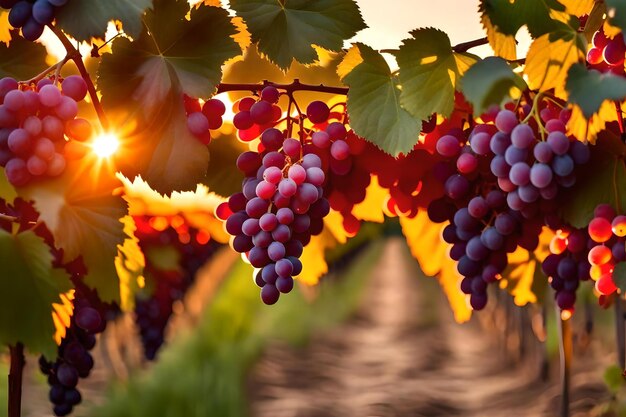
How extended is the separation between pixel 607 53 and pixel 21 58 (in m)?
0.97

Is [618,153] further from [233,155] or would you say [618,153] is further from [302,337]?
[302,337]

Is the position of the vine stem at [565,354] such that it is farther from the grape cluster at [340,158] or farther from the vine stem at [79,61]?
the vine stem at [79,61]

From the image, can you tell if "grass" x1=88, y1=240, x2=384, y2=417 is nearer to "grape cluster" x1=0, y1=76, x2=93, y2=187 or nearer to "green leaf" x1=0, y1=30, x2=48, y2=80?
"green leaf" x1=0, y1=30, x2=48, y2=80

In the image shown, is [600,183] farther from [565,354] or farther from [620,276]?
[565,354]

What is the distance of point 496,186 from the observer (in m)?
1.29

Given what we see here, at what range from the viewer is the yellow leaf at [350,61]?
1.28m

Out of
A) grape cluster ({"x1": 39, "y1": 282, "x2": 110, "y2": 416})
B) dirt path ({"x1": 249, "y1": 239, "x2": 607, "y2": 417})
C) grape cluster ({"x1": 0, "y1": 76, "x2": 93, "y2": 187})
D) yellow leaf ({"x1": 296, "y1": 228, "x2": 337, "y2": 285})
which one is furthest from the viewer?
dirt path ({"x1": 249, "y1": 239, "x2": 607, "y2": 417})

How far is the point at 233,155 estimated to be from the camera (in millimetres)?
1479

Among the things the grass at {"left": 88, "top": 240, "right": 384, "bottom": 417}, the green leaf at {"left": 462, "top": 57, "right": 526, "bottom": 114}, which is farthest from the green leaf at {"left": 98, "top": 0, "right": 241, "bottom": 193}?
the grass at {"left": 88, "top": 240, "right": 384, "bottom": 417}

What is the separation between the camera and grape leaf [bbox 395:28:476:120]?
1.22 meters

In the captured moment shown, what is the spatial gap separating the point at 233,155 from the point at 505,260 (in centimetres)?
53

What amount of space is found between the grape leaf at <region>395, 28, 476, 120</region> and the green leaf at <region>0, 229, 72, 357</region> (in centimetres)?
61

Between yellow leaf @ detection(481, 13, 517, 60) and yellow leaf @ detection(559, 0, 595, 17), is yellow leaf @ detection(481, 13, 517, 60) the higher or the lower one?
the lower one

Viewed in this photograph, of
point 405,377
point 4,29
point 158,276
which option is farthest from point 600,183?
point 405,377
